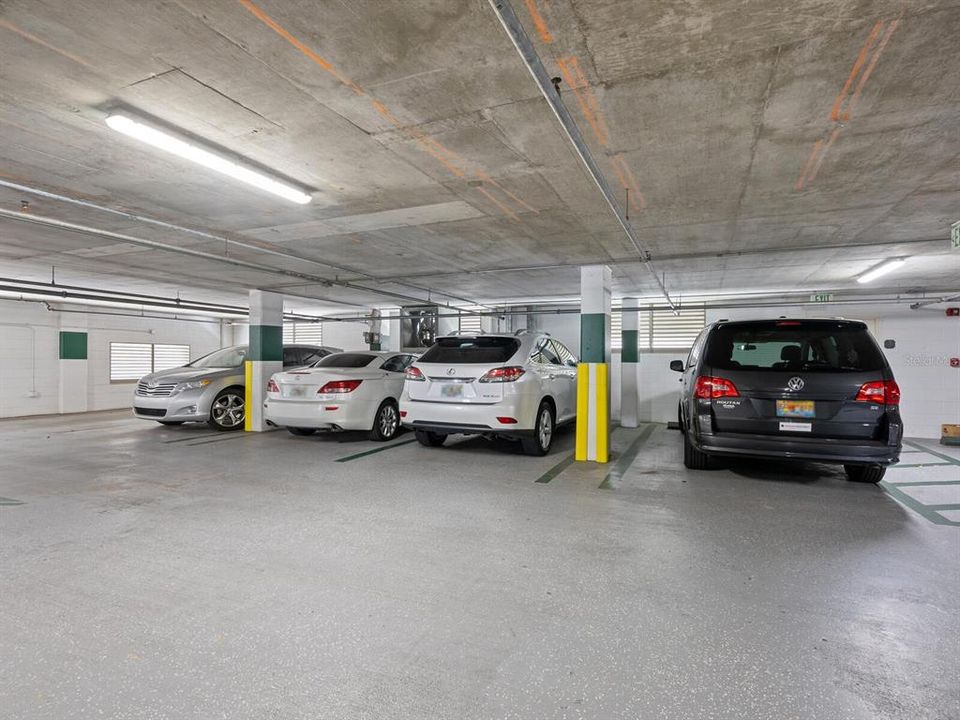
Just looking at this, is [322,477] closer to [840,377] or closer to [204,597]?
[204,597]

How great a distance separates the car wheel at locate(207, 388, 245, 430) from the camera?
8.59m

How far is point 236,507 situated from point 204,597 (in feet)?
5.48

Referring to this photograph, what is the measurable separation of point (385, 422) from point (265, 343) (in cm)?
330

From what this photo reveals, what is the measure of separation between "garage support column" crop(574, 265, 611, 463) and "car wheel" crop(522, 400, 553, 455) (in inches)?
16.1

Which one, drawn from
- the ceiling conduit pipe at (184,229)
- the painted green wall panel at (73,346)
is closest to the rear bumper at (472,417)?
the ceiling conduit pipe at (184,229)

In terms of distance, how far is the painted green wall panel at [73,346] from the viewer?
1257 centimetres

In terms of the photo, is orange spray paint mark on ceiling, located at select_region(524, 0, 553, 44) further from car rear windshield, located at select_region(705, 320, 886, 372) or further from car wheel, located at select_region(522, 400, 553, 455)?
car wheel, located at select_region(522, 400, 553, 455)

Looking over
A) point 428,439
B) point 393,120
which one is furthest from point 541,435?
point 393,120

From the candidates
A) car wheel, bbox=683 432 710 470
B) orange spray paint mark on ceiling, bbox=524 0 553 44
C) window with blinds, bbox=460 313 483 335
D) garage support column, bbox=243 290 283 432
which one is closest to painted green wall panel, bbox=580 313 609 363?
car wheel, bbox=683 432 710 470

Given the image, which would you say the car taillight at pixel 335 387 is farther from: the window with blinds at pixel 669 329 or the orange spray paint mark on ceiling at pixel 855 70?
the window with blinds at pixel 669 329

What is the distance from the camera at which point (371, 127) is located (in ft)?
11.3

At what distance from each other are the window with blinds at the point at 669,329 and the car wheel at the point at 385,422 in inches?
232

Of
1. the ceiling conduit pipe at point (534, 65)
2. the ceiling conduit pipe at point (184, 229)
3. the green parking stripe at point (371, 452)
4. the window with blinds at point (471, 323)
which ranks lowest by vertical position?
the green parking stripe at point (371, 452)

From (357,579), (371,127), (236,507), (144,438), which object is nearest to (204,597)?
(357,579)
